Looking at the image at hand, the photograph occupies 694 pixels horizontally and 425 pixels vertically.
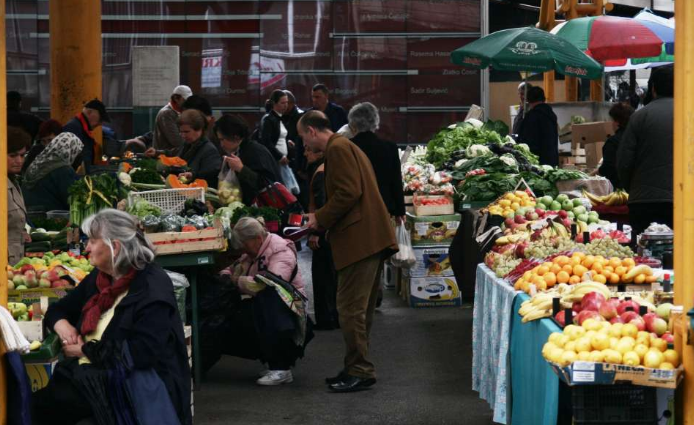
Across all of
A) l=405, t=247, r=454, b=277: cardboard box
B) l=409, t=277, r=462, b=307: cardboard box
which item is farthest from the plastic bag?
l=409, t=277, r=462, b=307: cardboard box

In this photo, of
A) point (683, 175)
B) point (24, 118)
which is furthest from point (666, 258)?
point (24, 118)

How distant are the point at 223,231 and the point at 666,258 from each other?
3341 millimetres

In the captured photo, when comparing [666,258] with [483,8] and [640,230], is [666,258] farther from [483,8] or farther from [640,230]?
[483,8]

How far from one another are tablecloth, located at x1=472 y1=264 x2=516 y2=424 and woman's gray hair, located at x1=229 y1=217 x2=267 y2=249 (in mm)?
1682

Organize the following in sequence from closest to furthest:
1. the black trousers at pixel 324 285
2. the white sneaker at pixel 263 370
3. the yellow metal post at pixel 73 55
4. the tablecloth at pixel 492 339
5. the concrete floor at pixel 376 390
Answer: the tablecloth at pixel 492 339
the concrete floor at pixel 376 390
the white sneaker at pixel 263 370
the black trousers at pixel 324 285
the yellow metal post at pixel 73 55

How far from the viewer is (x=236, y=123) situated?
10.8 m

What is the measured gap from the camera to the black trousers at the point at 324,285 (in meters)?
11.5

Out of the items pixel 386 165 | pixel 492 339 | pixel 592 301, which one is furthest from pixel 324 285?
pixel 592 301

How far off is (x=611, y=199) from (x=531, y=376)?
18.5ft

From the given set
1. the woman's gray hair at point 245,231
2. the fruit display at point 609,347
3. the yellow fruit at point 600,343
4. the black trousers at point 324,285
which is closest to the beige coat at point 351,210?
the woman's gray hair at point 245,231

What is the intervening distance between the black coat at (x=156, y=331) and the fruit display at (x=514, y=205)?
193 inches

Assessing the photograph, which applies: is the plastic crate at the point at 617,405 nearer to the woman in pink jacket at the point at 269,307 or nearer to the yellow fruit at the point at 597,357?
the yellow fruit at the point at 597,357

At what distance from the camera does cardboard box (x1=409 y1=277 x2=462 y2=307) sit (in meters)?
12.8

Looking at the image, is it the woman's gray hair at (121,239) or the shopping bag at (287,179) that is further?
the shopping bag at (287,179)
